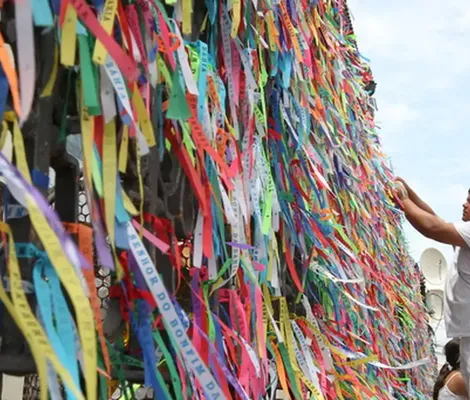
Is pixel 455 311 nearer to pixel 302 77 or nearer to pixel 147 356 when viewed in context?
pixel 302 77

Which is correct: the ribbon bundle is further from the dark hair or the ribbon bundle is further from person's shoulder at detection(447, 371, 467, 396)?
the dark hair

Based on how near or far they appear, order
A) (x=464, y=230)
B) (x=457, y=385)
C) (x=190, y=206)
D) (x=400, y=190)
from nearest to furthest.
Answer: (x=190, y=206) < (x=464, y=230) < (x=457, y=385) < (x=400, y=190)

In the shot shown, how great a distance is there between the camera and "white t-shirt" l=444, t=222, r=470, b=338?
2.35 meters

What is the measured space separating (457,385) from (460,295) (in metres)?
0.70

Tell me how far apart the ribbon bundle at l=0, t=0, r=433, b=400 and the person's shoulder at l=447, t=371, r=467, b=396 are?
3.86 feet

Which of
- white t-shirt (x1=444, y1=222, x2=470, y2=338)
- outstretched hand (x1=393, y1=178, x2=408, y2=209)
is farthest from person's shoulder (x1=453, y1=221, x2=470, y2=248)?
outstretched hand (x1=393, y1=178, x2=408, y2=209)

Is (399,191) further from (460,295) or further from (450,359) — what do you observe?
(450,359)

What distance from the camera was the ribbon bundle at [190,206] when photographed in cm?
55

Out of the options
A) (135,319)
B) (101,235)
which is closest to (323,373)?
(135,319)

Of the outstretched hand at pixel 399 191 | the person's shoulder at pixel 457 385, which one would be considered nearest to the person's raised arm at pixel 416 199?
the outstretched hand at pixel 399 191

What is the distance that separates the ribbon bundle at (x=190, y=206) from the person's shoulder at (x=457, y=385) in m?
1.18

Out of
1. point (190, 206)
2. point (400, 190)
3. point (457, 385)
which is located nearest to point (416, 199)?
point (400, 190)

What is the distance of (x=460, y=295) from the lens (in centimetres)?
239

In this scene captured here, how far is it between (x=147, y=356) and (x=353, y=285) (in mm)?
1428
